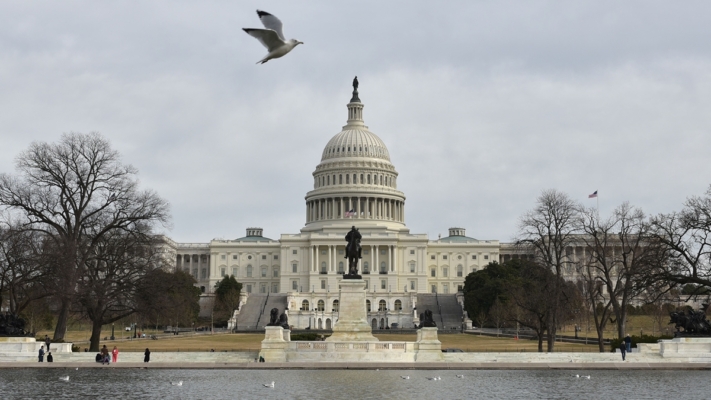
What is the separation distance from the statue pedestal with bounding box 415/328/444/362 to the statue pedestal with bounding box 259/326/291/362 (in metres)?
6.96

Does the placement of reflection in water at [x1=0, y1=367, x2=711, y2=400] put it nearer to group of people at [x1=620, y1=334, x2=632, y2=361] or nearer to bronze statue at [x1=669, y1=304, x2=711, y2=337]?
group of people at [x1=620, y1=334, x2=632, y2=361]

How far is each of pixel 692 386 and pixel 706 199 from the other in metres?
22.6

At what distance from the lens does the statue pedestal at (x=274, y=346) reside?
5056cm

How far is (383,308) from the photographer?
5787 inches

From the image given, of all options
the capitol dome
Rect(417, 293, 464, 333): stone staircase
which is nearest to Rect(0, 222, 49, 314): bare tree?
Rect(417, 293, 464, 333): stone staircase

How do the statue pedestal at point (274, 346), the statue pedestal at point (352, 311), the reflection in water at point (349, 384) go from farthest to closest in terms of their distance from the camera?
1. the statue pedestal at point (352, 311)
2. the statue pedestal at point (274, 346)
3. the reflection in water at point (349, 384)

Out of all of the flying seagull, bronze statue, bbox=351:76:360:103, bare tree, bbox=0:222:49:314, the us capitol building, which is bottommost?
bare tree, bbox=0:222:49:314

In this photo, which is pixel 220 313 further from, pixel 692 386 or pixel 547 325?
pixel 692 386

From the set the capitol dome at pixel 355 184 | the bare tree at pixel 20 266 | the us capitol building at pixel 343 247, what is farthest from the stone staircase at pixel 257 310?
the bare tree at pixel 20 266

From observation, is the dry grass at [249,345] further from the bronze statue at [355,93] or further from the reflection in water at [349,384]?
the bronze statue at [355,93]

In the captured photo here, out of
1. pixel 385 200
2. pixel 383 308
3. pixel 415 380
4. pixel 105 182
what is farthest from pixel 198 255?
pixel 415 380

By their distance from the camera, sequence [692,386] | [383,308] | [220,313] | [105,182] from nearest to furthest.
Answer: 1. [692,386]
2. [105,182]
3. [220,313]
4. [383,308]

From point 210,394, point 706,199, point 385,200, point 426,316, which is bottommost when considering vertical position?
point 210,394

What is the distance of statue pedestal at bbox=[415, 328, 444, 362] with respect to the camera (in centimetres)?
5066
